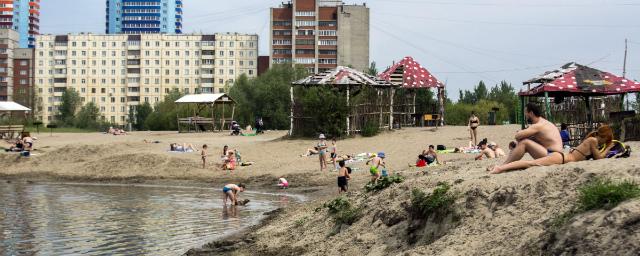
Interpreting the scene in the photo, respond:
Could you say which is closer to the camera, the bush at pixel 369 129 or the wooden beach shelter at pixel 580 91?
the wooden beach shelter at pixel 580 91

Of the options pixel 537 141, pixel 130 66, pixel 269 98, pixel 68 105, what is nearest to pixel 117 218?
pixel 537 141

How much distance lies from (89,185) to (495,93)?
222ft

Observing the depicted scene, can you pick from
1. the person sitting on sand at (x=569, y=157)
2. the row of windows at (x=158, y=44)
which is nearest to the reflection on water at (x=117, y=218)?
the person sitting on sand at (x=569, y=157)

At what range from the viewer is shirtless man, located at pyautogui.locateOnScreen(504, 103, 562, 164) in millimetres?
11781

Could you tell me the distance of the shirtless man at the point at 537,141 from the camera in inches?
464

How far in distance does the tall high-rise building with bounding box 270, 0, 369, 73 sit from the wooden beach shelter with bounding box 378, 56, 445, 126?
78.2m

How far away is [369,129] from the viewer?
3847cm

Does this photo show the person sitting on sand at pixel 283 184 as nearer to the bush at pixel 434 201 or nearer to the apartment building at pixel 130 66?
the bush at pixel 434 201

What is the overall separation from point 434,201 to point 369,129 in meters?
27.3

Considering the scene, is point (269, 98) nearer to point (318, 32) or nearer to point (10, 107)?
point (10, 107)

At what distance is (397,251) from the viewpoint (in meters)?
10.8

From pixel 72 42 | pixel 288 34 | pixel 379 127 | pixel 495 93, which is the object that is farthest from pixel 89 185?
pixel 72 42

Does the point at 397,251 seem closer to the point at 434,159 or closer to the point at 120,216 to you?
the point at 120,216

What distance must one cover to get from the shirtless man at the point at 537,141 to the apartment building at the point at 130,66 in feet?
421
